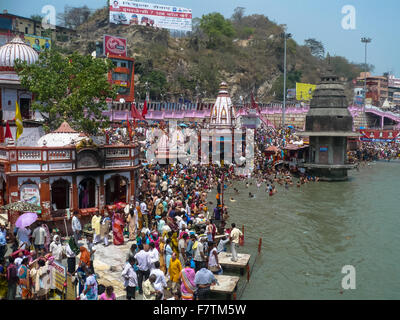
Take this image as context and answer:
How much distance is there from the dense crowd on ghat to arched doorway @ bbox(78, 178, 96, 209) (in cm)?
102

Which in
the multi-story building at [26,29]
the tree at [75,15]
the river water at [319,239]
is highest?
the tree at [75,15]

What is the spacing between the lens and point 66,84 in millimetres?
21078

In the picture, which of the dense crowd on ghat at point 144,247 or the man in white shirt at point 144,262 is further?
the man in white shirt at point 144,262

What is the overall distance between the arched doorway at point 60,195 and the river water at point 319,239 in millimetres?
7428

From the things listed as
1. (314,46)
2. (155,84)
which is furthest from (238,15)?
(155,84)

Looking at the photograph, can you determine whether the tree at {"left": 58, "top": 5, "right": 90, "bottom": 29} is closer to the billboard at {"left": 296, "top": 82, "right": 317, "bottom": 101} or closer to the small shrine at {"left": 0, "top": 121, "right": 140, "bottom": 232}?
the billboard at {"left": 296, "top": 82, "right": 317, "bottom": 101}

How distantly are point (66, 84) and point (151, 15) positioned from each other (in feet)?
207

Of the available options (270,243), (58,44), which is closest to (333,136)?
(270,243)

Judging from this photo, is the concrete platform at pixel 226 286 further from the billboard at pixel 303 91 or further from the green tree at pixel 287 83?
the green tree at pixel 287 83

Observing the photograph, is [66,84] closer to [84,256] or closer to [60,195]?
[60,195]

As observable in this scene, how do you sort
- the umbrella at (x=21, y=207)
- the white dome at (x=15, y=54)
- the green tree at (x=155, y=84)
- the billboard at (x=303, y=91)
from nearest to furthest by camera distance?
the umbrella at (x=21, y=207) → the white dome at (x=15, y=54) → the green tree at (x=155, y=84) → the billboard at (x=303, y=91)

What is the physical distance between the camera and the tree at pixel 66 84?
20297 mm

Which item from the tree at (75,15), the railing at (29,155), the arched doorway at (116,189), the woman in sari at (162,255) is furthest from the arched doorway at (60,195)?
the tree at (75,15)

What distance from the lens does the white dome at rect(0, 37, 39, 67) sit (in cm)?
2186
